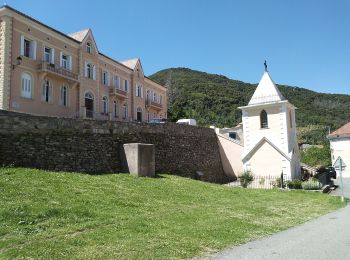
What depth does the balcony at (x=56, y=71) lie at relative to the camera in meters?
29.3

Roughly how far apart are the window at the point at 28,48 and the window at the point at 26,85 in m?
1.60

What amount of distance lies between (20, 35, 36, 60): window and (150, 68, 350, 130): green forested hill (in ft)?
150

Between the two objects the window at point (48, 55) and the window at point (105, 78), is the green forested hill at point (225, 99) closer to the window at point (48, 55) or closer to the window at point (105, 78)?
the window at point (105, 78)

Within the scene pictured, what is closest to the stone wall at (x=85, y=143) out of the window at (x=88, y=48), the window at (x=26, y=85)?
the window at (x=26, y=85)

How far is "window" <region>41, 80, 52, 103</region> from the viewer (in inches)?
1188

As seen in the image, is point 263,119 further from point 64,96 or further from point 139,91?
point 139,91

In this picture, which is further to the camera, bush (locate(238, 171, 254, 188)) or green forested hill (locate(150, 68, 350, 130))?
green forested hill (locate(150, 68, 350, 130))

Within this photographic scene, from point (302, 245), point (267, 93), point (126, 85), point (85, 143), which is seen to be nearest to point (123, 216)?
point (302, 245)

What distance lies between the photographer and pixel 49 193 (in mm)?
12930

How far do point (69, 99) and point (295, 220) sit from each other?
973 inches

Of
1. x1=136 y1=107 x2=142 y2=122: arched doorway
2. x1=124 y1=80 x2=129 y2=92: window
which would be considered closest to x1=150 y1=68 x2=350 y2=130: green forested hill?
x1=136 y1=107 x2=142 y2=122: arched doorway

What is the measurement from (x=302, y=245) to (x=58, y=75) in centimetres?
2629

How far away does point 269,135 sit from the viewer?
32656 mm

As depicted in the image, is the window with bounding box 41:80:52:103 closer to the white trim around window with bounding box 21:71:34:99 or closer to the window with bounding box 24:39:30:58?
the white trim around window with bounding box 21:71:34:99
